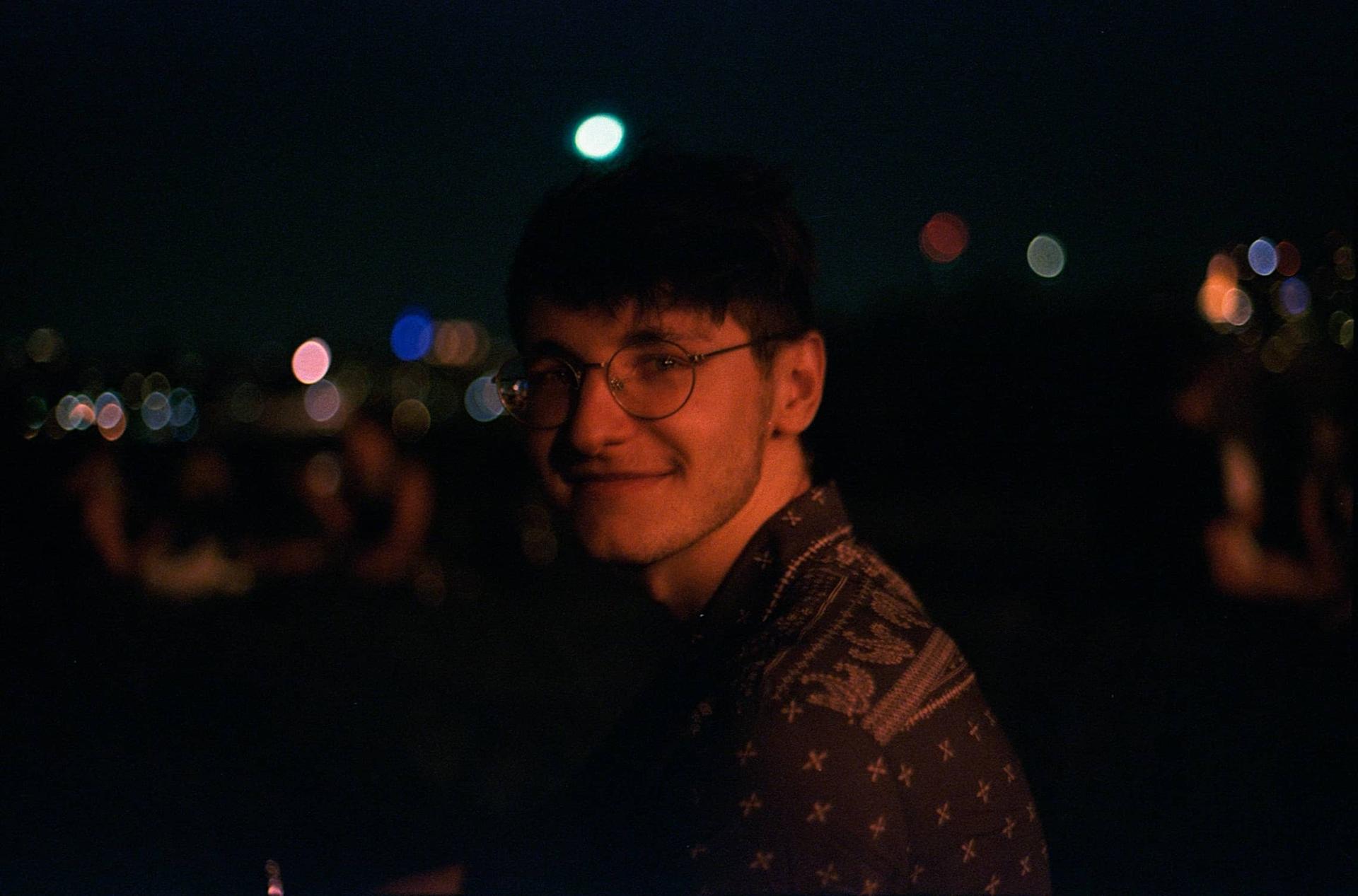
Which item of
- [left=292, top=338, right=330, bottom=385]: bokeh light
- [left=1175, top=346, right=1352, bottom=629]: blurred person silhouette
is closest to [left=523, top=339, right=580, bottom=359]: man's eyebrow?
[left=1175, top=346, right=1352, bottom=629]: blurred person silhouette

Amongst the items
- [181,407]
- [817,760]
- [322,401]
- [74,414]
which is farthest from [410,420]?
[817,760]

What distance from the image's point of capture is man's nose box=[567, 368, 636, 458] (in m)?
1.99

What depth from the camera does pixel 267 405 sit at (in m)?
22.6

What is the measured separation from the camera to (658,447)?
200 centimetres

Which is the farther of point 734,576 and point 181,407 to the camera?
point 181,407

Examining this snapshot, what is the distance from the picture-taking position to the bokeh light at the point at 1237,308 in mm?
9219

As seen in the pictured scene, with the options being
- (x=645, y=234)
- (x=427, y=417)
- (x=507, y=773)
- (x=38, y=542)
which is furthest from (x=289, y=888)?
(x=427, y=417)

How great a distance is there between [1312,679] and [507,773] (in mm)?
4416

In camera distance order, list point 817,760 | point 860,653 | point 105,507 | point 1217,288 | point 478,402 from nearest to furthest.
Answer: point 817,760 → point 860,653 → point 1217,288 → point 105,507 → point 478,402

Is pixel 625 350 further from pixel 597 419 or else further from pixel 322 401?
pixel 322 401

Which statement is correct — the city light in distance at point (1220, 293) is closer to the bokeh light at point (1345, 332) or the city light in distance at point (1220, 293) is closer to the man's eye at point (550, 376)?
the bokeh light at point (1345, 332)

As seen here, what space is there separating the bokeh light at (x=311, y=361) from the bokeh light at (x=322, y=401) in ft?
1.22

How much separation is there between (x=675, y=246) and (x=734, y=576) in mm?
603

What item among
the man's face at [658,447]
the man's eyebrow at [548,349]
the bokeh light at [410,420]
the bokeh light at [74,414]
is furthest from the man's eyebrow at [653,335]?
the bokeh light at [74,414]
